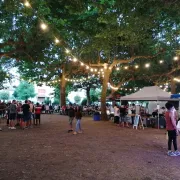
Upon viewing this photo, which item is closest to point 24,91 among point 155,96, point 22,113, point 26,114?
point 22,113

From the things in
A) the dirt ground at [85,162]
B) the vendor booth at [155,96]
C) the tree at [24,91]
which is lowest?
the dirt ground at [85,162]

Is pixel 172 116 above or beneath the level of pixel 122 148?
above

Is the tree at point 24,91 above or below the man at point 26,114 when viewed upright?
above

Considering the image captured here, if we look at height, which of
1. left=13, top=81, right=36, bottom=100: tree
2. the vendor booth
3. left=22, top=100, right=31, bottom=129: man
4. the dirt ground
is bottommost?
the dirt ground

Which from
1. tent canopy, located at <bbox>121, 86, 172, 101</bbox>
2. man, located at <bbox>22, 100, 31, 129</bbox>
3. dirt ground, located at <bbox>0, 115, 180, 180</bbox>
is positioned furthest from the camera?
tent canopy, located at <bbox>121, 86, 172, 101</bbox>

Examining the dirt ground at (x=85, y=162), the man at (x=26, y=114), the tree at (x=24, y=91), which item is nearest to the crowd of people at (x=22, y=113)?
the man at (x=26, y=114)

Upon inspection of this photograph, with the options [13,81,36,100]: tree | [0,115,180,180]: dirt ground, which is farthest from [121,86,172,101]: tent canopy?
[13,81,36,100]: tree

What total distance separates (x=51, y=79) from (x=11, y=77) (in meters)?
7.81

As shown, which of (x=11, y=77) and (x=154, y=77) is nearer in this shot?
(x=154, y=77)

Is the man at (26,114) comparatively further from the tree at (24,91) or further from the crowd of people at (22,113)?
the tree at (24,91)

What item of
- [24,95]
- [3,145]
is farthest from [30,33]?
[24,95]

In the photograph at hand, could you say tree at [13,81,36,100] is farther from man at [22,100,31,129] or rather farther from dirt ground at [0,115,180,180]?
dirt ground at [0,115,180,180]

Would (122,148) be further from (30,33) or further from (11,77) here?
(11,77)

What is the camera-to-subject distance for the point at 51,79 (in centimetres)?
3209
